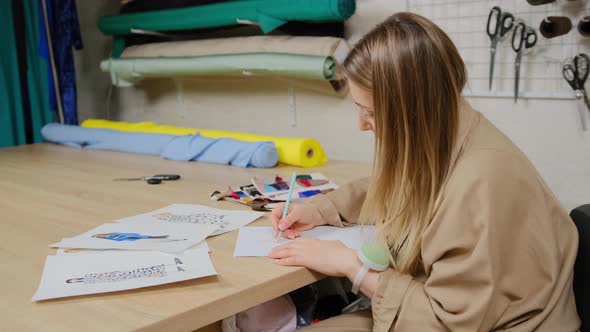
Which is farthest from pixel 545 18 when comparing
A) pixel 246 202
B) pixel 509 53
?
pixel 246 202

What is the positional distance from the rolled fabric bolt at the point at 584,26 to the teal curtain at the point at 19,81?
91.4 inches

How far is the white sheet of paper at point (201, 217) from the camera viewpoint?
49.2 inches

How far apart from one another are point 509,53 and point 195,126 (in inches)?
61.3

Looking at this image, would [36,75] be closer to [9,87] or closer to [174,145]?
[9,87]

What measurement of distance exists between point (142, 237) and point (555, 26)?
1.13m

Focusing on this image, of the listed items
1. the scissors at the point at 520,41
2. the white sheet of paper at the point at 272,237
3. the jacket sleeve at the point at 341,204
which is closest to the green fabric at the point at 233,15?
the scissors at the point at 520,41

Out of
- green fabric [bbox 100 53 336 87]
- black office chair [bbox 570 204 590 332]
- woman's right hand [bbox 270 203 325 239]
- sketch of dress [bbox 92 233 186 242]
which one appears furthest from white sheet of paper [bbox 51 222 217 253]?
green fabric [bbox 100 53 336 87]

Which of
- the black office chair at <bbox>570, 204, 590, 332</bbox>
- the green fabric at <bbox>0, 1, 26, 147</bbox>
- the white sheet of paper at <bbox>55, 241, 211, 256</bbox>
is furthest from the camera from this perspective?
the green fabric at <bbox>0, 1, 26, 147</bbox>

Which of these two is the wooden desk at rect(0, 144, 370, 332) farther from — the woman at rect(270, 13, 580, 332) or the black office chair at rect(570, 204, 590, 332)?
the black office chair at rect(570, 204, 590, 332)

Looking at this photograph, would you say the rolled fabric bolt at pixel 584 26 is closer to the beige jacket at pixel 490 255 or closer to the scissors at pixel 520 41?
the scissors at pixel 520 41

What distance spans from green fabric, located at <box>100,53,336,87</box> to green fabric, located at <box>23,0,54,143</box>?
0.33 metres

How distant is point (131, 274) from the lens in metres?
0.94

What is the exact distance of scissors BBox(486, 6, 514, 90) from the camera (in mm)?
1582

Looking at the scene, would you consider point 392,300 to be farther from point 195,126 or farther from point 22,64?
point 22,64
